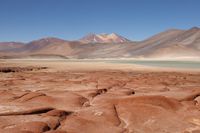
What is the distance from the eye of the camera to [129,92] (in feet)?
37.1

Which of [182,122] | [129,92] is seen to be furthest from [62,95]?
[182,122]

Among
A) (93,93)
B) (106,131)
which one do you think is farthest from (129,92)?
(106,131)

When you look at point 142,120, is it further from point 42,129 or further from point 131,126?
point 42,129

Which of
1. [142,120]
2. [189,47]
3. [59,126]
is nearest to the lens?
[59,126]

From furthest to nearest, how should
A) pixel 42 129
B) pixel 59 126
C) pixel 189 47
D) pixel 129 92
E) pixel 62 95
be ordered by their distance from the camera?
pixel 189 47 < pixel 129 92 < pixel 62 95 < pixel 59 126 < pixel 42 129

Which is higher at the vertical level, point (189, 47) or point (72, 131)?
point (189, 47)

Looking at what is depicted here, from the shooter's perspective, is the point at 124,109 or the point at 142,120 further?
the point at 124,109

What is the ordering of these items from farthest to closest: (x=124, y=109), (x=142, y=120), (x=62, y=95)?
1. (x=62, y=95)
2. (x=124, y=109)
3. (x=142, y=120)

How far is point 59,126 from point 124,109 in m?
2.07

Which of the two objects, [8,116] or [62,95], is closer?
[8,116]

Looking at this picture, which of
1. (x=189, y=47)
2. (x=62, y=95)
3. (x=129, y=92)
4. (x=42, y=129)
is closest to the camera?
(x=42, y=129)

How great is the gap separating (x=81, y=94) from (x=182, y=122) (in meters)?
4.19

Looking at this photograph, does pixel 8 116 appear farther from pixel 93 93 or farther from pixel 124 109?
pixel 93 93

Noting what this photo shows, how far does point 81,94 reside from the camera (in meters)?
10.7
